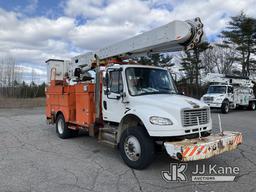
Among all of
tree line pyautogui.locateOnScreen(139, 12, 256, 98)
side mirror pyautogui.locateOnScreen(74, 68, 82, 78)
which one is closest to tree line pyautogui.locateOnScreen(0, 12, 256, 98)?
tree line pyautogui.locateOnScreen(139, 12, 256, 98)

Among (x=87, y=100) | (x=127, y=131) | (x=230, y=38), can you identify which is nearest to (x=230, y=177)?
(x=127, y=131)

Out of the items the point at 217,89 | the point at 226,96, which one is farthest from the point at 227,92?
the point at 217,89

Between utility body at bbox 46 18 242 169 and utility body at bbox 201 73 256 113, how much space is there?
553 inches

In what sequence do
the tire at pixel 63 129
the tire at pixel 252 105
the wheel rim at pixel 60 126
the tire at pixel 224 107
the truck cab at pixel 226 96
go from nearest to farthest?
the tire at pixel 63 129
the wheel rim at pixel 60 126
the tire at pixel 224 107
the truck cab at pixel 226 96
the tire at pixel 252 105

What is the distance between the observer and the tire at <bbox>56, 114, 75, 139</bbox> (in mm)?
8594

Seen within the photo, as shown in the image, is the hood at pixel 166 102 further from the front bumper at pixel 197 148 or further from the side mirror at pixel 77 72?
the side mirror at pixel 77 72

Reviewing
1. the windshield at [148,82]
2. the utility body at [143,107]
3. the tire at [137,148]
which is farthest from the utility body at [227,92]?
the tire at [137,148]

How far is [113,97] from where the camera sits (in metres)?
6.25

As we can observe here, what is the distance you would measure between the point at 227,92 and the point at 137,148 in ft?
54.5

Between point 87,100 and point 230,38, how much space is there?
31.3m

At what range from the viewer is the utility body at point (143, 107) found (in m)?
4.98

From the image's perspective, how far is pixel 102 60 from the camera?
Result: 25.3 ft

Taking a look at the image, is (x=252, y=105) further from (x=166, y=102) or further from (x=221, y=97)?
(x=166, y=102)

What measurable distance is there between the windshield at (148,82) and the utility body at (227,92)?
46.5ft
